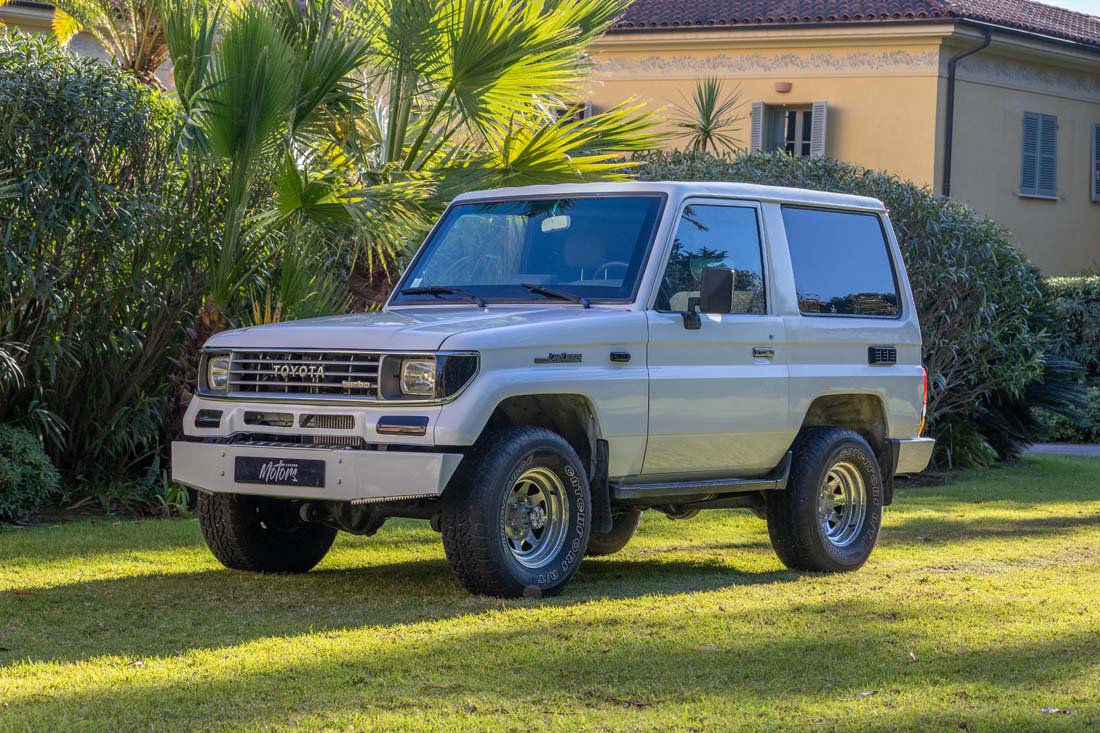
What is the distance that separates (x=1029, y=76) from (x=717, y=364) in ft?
80.9

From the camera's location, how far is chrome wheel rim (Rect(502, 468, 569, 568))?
26.5 ft

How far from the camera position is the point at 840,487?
32.1 feet

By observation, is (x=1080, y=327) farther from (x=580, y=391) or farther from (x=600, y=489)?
(x=580, y=391)

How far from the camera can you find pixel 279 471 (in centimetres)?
789

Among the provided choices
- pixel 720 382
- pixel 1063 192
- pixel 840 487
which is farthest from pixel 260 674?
pixel 1063 192

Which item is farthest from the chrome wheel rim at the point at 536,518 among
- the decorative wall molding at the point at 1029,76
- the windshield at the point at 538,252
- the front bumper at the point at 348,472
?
the decorative wall molding at the point at 1029,76

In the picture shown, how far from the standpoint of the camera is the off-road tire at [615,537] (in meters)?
10.0

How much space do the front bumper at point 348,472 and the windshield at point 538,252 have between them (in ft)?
4.56

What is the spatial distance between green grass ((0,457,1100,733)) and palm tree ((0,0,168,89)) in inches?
246

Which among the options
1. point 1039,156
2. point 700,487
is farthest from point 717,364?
point 1039,156

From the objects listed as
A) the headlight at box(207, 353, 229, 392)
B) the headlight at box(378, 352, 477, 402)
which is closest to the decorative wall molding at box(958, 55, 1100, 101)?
the headlight at box(207, 353, 229, 392)

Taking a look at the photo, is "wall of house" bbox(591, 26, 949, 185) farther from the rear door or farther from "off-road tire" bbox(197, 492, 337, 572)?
"off-road tire" bbox(197, 492, 337, 572)

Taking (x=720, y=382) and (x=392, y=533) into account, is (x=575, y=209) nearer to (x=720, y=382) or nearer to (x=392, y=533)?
(x=720, y=382)

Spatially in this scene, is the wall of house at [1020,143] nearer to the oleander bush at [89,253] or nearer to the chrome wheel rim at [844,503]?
the oleander bush at [89,253]
